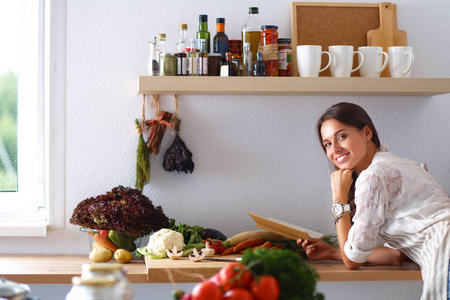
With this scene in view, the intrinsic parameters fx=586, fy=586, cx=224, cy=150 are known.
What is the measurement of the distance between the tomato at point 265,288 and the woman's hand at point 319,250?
4.18ft

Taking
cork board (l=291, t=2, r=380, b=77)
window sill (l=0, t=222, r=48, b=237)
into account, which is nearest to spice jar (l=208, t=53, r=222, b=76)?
cork board (l=291, t=2, r=380, b=77)

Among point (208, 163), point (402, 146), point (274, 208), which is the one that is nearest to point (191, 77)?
point (208, 163)

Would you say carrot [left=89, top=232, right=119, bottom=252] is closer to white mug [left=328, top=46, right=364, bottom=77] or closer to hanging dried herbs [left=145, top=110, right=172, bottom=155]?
hanging dried herbs [left=145, top=110, right=172, bottom=155]

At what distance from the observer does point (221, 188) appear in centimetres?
270

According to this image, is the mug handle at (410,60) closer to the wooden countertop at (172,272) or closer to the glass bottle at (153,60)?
the wooden countertop at (172,272)

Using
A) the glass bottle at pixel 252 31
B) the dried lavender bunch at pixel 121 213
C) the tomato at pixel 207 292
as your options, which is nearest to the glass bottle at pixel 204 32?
the glass bottle at pixel 252 31

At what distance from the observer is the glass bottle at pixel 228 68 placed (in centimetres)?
246

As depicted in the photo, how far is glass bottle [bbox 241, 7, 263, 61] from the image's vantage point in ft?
8.37

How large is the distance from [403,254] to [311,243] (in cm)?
36

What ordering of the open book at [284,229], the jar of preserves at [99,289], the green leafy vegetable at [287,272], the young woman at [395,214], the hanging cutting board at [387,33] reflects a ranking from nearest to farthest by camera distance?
the jar of preserves at [99,289]
the green leafy vegetable at [287,272]
the young woman at [395,214]
the open book at [284,229]
the hanging cutting board at [387,33]

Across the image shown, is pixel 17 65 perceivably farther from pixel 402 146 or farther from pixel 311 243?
pixel 402 146

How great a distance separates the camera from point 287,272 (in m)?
1.12

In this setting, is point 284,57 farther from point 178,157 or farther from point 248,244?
point 248,244

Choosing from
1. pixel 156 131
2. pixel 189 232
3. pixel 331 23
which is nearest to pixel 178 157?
pixel 156 131
